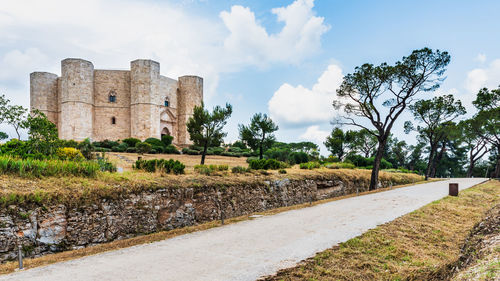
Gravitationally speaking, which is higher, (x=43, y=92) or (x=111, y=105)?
(x=43, y=92)

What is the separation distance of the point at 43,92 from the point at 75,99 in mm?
6653

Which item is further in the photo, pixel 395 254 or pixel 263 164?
pixel 263 164

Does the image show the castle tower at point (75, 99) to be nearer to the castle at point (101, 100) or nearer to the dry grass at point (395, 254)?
the castle at point (101, 100)

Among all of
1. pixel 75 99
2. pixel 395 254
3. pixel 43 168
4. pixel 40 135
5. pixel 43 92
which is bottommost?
pixel 395 254

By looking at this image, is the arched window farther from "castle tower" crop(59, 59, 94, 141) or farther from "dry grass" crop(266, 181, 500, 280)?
"dry grass" crop(266, 181, 500, 280)

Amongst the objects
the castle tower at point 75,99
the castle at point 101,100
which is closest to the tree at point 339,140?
the castle at point 101,100

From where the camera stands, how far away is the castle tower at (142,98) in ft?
132

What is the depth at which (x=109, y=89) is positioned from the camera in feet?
135

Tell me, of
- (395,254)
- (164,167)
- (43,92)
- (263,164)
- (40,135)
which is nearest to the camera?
(395,254)

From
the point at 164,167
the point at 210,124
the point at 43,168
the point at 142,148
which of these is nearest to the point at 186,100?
the point at 142,148

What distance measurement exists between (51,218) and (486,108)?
3580 centimetres

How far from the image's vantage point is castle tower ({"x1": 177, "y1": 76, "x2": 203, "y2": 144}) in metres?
45.3

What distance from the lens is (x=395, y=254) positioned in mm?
5242

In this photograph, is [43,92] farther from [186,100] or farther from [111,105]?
[186,100]
